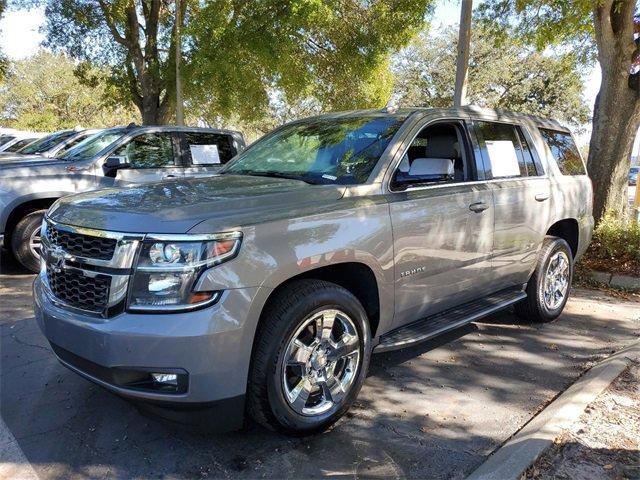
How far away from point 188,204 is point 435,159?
1940mm

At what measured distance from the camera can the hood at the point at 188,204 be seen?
8.89 feet

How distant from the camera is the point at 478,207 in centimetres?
412

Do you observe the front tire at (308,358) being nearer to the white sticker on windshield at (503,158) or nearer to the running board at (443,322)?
the running board at (443,322)

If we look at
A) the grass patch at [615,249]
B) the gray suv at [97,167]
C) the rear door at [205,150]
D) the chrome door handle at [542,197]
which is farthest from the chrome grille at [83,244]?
the grass patch at [615,249]

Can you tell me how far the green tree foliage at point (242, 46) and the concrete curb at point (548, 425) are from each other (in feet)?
31.0

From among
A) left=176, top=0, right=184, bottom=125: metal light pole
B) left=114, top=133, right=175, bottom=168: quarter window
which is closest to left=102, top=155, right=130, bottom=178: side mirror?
left=114, top=133, right=175, bottom=168: quarter window

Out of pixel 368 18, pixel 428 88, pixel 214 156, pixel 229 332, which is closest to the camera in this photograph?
pixel 229 332

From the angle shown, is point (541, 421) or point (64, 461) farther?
point (541, 421)

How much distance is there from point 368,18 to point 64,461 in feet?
45.3

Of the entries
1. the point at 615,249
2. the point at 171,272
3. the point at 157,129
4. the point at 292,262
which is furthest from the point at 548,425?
the point at 157,129

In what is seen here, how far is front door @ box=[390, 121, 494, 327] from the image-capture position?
3.58 m

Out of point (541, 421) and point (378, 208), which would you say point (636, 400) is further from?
point (378, 208)

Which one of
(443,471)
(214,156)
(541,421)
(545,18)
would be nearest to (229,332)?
(443,471)

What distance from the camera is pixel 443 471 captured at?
288 cm
